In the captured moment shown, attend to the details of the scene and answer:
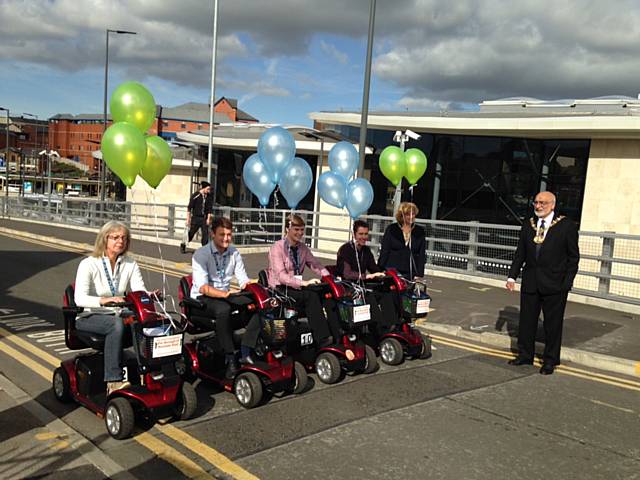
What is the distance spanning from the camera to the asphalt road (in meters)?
3.77

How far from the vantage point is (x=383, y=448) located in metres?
4.12

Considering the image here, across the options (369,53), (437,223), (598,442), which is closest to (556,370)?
(598,442)

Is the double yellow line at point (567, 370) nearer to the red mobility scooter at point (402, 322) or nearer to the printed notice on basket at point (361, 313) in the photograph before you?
the red mobility scooter at point (402, 322)

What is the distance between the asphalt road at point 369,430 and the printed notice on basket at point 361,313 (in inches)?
24.2

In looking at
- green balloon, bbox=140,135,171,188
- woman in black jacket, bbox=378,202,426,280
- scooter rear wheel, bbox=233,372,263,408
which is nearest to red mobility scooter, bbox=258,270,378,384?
scooter rear wheel, bbox=233,372,263,408

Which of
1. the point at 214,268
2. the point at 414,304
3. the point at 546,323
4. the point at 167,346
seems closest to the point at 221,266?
the point at 214,268

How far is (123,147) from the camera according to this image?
5.54 meters

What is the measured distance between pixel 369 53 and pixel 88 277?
362 inches

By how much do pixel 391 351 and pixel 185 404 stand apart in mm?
2652

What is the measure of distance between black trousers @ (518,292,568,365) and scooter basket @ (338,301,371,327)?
6.93 feet

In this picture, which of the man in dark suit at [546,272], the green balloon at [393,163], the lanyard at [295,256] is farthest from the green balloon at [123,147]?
the green balloon at [393,163]

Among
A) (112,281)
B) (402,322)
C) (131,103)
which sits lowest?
(402,322)

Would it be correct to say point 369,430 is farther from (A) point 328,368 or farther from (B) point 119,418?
(B) point 119,418

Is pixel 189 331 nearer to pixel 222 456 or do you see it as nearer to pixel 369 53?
pixel 222 456
